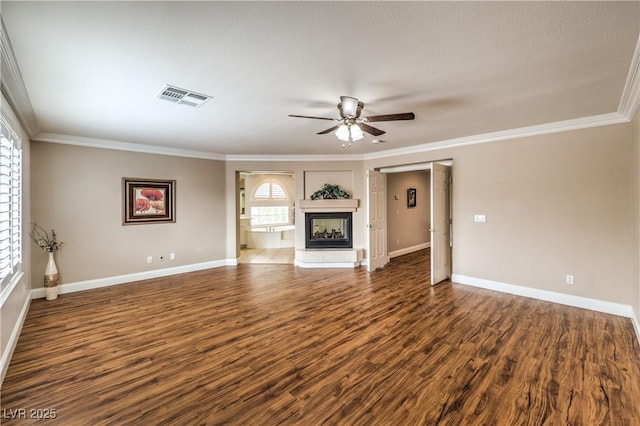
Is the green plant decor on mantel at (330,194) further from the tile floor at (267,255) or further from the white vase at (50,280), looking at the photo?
the white vase at (50,280)

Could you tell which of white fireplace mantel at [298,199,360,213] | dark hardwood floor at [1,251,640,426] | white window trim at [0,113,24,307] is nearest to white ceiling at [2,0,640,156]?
white window trim at [0,113,24,307]

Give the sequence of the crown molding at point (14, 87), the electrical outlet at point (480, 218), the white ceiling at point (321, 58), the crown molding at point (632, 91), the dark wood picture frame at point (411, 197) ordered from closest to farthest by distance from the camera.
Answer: the white ceiling at point (321, 58) → the crown molding at point (14, 87) → the crown molding at point (632, 91) → the electrical outlet at point (480, 218) → the dark wood picture frame at point (411, 197)

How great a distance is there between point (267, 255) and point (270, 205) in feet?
6.63

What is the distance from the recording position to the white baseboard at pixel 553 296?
11.7 feet

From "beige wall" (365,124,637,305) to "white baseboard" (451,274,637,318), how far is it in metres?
0.06

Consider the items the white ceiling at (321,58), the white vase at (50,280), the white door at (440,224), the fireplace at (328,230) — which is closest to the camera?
the white ceiling at (321,58)

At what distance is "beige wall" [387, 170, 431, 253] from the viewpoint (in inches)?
286

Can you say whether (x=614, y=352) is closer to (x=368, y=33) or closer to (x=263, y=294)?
(x=368, y=33)

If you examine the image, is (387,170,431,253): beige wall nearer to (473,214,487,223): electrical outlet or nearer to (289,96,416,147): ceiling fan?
(473,214,487,223): electrical outlet

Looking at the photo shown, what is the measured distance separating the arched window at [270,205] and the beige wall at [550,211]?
5482 millimetres

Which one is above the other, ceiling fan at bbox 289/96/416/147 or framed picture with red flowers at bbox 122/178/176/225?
ceiling fan at bbox 289/96/416/147

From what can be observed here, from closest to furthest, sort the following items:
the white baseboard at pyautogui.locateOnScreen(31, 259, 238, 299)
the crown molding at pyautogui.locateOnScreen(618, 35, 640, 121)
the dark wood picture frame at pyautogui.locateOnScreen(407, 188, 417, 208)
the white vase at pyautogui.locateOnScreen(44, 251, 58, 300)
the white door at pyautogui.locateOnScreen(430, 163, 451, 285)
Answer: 1. the crown molding at pyautogui.locateOnScreen(618, 35, 640, 121)
2. the white vase at pyautogui.locateOnScreen(44, 251, 58, 300)
3. the white baseboard at pyautogui.locateOnScreen(31, 259, 238, 299)
4. the white door at pyautogui.locateOnScreen(430, 163, 451, 285)
5. the dark wood picture frame at pyautogui.locateOnScreen(407, 188, 417, 208)

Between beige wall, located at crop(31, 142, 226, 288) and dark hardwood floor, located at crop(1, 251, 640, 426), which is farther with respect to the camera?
beige wall, located at crop(31, 142, 226, 288)

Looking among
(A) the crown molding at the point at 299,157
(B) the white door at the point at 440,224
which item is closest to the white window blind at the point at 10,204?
(A) the crown molding at the point at 299,157
